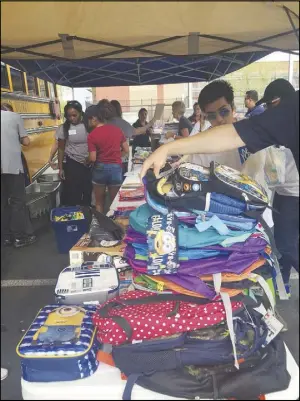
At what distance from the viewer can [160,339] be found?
141 centimetres

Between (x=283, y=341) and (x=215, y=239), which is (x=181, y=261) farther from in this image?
(x=283, y=341)

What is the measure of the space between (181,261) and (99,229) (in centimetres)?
127

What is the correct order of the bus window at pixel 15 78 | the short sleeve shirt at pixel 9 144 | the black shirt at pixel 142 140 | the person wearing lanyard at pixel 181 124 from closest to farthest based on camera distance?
the short sleeve shirt at pixel 9 144, the bus window at pixel 15 78, the person wearing lanyard at pixel 181 124, the black shirt at pixel 142 140

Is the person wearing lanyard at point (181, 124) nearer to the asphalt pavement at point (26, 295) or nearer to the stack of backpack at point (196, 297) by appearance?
the asphalt pavement at point (26, 295)

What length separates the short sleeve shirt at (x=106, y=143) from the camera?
438 cm

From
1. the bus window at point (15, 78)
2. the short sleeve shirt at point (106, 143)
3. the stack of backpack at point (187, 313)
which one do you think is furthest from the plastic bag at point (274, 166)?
the short sleeve shirt at point (106, 143)

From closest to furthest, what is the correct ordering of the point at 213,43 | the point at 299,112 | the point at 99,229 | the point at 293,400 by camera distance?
the point at 299,112
the point at 293,400
the point at 99,229
the point at 213,43

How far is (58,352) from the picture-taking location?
1381mm

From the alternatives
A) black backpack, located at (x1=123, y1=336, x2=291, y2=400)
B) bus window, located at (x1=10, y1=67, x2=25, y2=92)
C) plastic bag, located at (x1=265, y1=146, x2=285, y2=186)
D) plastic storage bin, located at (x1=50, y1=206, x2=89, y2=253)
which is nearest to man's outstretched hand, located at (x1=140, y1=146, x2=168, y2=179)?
black backpack, located at (x1=123, y1=336, x2=291, y2=400)

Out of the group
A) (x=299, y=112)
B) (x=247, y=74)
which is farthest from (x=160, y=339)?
(x=247, y=74)

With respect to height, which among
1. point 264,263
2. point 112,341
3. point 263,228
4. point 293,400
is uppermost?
point 263,228

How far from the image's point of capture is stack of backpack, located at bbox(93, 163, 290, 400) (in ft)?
4.50

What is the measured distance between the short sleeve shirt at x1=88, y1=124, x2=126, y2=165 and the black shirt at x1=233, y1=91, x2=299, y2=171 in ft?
10.6

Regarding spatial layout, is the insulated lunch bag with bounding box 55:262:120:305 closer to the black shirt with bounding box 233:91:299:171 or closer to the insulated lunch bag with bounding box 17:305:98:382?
the insulated lunch bag with bounding box 17:305:98:382
